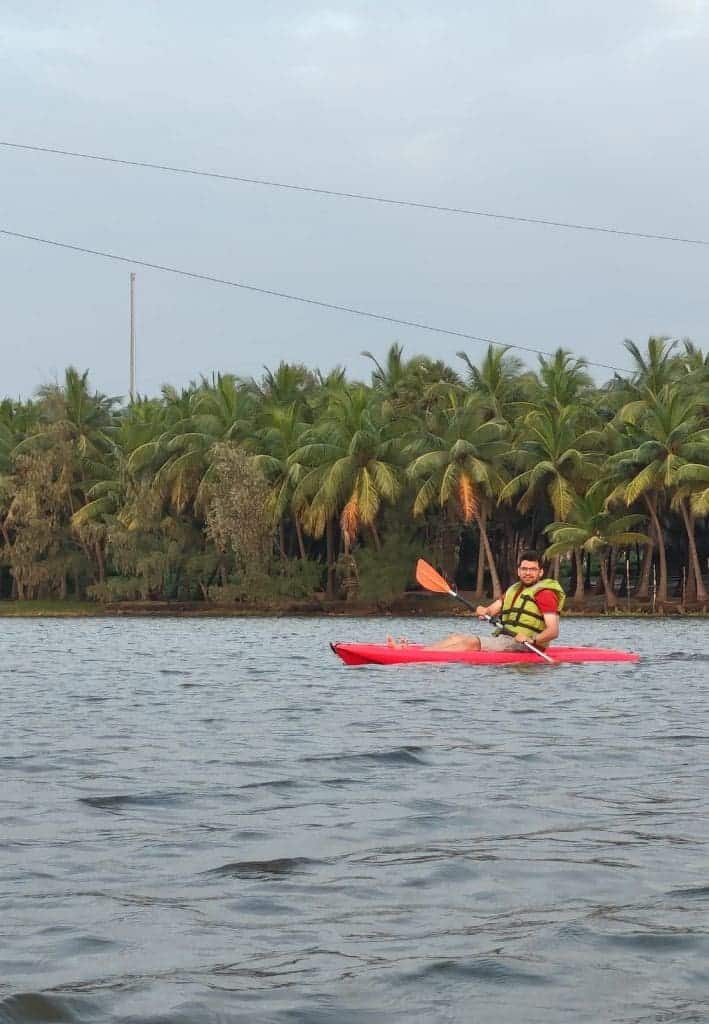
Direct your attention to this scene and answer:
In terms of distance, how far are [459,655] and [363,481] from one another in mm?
33352

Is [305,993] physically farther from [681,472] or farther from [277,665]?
[681,472]

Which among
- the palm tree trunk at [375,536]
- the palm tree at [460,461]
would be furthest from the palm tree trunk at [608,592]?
the palm tree trunk at [375,536]

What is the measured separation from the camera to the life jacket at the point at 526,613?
62.3ft

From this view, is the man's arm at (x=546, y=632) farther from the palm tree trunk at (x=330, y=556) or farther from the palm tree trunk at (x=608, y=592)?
the palm tree trunk at (x=330, y=556)

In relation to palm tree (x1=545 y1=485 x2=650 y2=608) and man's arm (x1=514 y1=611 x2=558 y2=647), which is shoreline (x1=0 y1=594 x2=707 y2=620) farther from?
man's arm (x1=514 y1=611 x2=558 y2=647)

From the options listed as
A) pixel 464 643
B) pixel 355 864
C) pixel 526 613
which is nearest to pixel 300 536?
pixel 526 613

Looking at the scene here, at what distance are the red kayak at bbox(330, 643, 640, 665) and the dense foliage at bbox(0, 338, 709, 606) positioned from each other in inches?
1105

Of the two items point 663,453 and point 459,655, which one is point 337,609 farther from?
point 459,655

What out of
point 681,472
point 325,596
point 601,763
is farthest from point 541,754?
point 325,596

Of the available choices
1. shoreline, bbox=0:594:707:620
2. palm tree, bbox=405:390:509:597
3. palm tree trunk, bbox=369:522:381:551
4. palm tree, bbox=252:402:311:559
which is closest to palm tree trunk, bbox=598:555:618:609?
shoreline, bbox=0:594:707:620

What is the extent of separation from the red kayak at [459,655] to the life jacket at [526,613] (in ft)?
0.95

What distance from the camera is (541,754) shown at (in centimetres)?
1084

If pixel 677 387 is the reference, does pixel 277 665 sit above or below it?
below

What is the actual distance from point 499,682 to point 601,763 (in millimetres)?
7670
